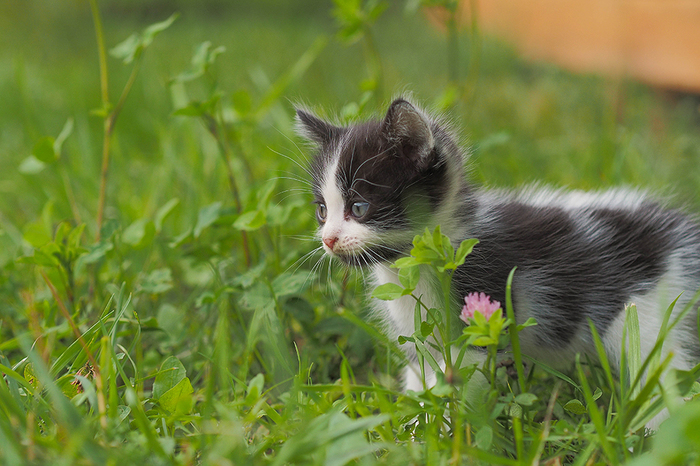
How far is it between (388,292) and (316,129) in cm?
75

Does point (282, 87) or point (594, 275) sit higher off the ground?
point (282, 87)

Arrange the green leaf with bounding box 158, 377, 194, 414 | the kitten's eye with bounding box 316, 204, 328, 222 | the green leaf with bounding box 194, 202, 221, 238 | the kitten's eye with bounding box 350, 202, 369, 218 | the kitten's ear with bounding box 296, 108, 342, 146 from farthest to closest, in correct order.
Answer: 1. the green leaf with bounding box 194, 202, 221, 238
2. the kitten's ear with bounding box 296, 108, 342, 146
3. the kitten's eye with bounding box 316, 204, 328, 222
4. the kitten's eye with bounding box 350, 202, 369, 218
5. the green leaf with bounding box 158, 377, 194, 414

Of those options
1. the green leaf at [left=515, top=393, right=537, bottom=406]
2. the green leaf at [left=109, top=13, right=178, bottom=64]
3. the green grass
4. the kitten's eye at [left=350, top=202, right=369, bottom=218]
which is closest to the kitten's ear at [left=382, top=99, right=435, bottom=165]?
the kitten's eye at [left=350, top=202, right=369, bottom=218]

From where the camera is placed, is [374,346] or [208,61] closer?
[374,346]

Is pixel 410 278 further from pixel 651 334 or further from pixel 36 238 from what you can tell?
pixel 36 238

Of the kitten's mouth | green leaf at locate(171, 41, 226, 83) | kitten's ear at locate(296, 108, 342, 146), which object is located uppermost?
green leaf at locate(171, 41, 226, 83)

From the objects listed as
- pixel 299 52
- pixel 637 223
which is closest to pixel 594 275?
pixel 637 223

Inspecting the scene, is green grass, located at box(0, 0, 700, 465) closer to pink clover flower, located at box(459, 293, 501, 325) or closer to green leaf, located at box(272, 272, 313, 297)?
green leaf, located at box(272, 272, 313, 297)

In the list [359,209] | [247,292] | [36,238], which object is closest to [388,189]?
[359,209]

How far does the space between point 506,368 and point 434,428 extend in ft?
1.43

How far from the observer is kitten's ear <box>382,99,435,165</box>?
1632 mm

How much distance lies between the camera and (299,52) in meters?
6.89

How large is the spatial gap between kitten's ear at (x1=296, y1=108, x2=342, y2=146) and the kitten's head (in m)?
0.21

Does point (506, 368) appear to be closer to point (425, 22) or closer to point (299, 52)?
point (299, 52)
